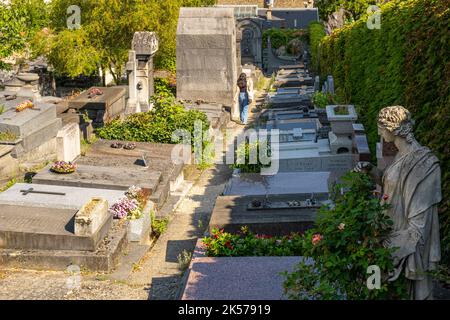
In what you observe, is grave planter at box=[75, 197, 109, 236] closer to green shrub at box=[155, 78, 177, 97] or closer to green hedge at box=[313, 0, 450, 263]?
green hedge at box=[313, 0, 450, 263]

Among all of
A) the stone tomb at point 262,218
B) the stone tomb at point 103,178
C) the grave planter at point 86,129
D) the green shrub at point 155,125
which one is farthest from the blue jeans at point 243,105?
the stone tomb at point 262,218

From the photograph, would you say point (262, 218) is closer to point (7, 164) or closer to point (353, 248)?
point (353, 248)

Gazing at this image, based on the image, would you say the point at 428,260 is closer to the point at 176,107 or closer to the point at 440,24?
the point at 440,24

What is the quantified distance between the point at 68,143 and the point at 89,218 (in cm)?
418

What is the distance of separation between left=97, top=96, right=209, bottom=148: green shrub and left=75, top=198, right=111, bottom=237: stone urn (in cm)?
588

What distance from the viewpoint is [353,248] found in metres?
5.24

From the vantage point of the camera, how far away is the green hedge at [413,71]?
7.44 m

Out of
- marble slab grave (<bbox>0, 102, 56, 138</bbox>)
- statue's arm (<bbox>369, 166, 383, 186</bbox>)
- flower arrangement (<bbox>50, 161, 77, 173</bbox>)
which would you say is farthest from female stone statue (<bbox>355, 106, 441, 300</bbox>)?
marble slab grave (<bbox>0, 102, 56, 138</bbox>)

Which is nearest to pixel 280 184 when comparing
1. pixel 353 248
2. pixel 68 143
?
pixel 68 143

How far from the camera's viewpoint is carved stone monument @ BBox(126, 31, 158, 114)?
62.4 feet

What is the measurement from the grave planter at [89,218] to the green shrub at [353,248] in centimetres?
399

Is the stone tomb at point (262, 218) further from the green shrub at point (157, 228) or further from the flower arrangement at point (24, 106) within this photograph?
the flower arrangement at point (24, 106)
